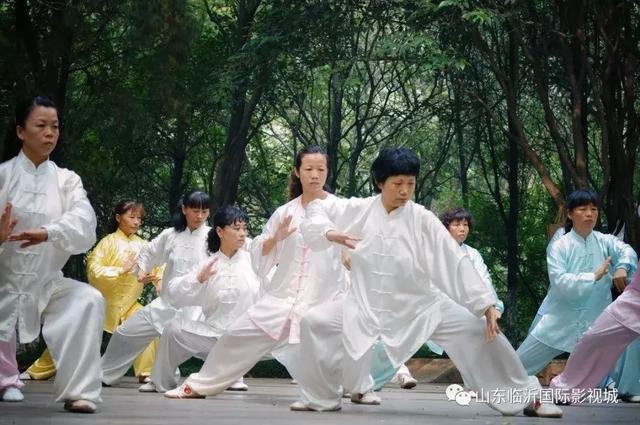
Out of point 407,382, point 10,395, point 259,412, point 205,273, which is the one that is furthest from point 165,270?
point 259,412

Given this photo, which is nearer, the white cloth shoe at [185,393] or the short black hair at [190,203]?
the white cloth shoe at [185,393]

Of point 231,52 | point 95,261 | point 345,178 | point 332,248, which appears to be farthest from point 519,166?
point 332,248

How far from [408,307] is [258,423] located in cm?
146

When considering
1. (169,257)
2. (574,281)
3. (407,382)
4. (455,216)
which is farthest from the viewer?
(455,216)

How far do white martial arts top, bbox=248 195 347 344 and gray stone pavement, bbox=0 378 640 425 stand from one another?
2.12 feet

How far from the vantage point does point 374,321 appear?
758 centimetres

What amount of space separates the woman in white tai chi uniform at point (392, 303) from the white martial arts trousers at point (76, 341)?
1.37 m

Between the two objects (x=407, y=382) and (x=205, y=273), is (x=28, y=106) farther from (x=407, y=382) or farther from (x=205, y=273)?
(x=407, y=382)

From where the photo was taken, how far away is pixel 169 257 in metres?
11.1

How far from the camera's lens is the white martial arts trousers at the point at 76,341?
6871 millimetres

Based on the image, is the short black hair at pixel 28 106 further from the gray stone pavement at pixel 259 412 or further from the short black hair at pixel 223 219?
the short black hair at pixel 223 219

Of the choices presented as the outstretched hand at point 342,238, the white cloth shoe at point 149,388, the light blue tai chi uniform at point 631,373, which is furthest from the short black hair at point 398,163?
the white cloth shoe at point 149,388

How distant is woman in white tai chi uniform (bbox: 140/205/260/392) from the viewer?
31.6 ft

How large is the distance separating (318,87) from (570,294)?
11.0m
